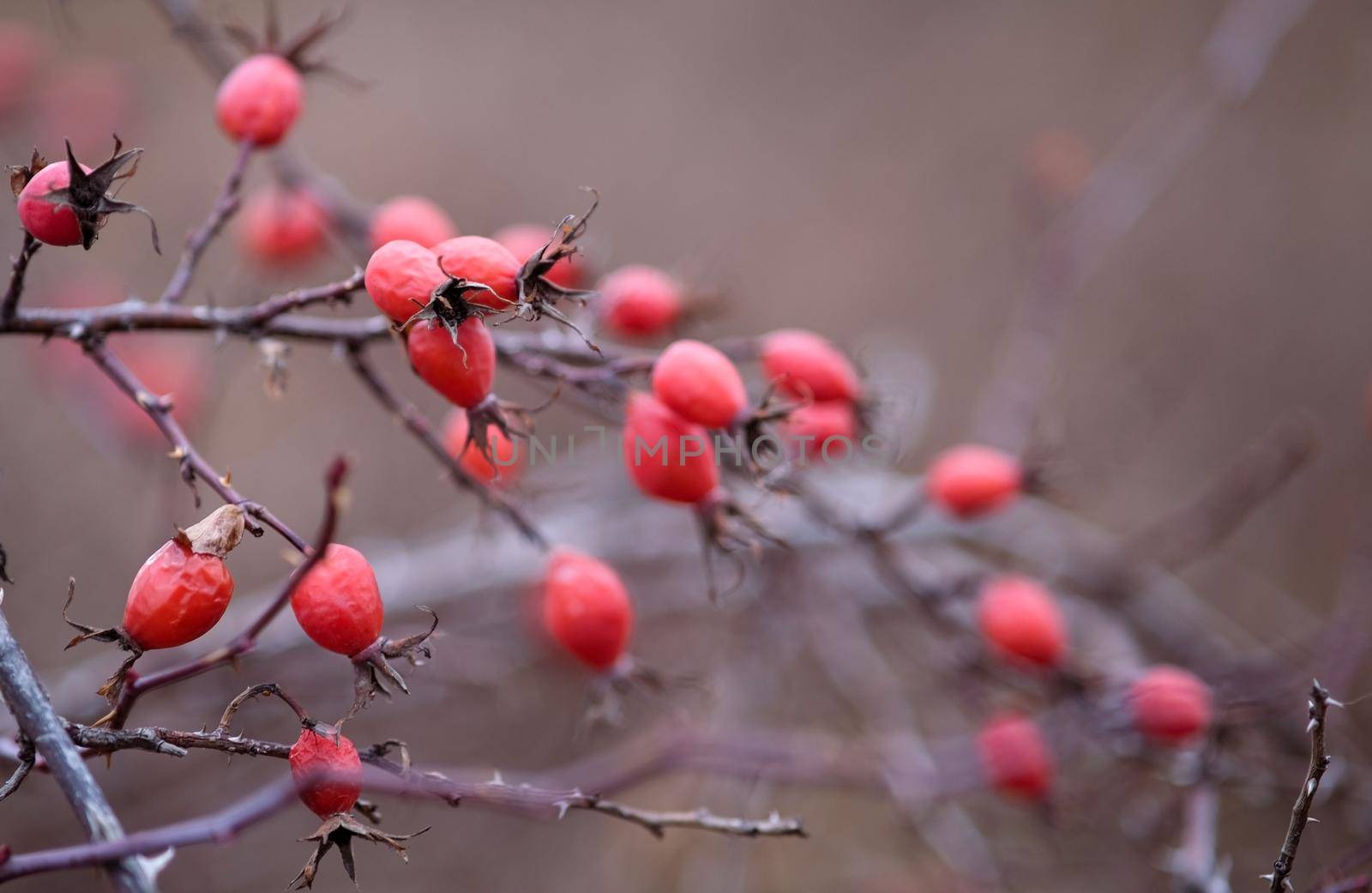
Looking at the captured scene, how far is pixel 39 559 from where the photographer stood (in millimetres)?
2943

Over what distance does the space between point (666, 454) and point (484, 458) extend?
1.00 feet

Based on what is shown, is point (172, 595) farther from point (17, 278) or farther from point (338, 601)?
point (17, 278)

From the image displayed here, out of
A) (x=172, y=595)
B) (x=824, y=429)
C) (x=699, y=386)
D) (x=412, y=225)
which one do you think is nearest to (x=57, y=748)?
(x=172, y=595)

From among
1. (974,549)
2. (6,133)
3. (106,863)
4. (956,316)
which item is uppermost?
(956,316)

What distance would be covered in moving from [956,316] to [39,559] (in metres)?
3.45

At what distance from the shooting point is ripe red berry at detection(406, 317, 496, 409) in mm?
1004

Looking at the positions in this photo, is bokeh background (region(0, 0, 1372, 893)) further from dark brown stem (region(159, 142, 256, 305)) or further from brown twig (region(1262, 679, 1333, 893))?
brown twig (region(1262, 679, 1333, 893))

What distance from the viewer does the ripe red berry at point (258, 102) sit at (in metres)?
1.33

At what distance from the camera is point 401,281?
0.95 meters

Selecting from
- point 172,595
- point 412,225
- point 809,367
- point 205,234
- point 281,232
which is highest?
point 281,232

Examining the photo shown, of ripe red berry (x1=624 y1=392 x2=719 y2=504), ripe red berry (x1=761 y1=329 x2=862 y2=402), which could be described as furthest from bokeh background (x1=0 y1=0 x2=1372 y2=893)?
ripe red berry (x1=624 y1=392 x2=719 y2=504)

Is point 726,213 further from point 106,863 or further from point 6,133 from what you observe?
point 106,863

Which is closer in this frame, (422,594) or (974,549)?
(422,594)

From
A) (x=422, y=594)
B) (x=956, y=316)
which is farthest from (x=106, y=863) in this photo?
(x=956, y=316)
